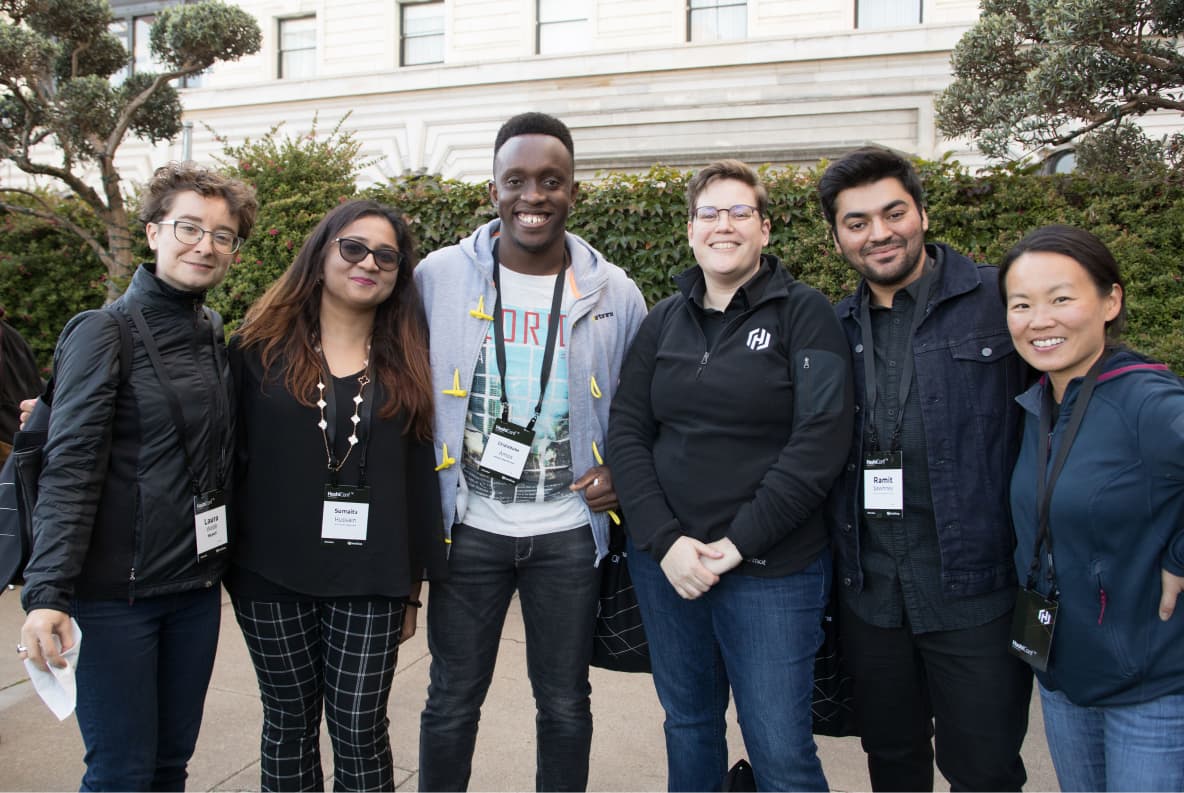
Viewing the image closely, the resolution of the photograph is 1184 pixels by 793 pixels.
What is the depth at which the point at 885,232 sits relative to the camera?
2.49m

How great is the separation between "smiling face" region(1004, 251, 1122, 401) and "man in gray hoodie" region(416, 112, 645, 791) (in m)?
1.29

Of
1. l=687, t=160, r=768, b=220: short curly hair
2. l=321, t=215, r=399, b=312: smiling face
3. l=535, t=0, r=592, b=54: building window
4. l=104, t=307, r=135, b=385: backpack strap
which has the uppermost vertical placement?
l=535, t=0, r=592, b=54: building window

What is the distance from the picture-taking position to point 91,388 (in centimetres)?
219

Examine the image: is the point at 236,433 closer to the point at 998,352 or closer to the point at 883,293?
the point at 883,293

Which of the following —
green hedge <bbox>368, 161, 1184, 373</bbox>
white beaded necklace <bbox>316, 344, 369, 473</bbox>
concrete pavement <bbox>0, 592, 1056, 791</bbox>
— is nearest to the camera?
white beaded necklace <bbox>316, 344, 369, 473</bbox>

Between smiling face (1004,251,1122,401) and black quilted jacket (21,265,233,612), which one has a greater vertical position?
smiling face (1004,251,1122,401)

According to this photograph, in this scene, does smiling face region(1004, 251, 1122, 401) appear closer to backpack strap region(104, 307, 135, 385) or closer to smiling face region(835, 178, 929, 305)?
smiling face region(835, 178, 929, 305)

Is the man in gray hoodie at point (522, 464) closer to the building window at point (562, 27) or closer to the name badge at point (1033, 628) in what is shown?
the name badge at point (1033, 628)

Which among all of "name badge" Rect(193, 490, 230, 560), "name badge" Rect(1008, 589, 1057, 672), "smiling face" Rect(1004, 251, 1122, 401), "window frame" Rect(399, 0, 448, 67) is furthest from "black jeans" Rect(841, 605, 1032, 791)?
"window frame" Rect(399, 0, 448, 67)

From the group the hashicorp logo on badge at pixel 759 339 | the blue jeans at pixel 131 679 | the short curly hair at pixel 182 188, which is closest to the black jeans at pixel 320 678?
the blue jeans at pixel 131 679

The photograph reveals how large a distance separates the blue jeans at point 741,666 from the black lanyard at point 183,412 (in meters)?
1.31

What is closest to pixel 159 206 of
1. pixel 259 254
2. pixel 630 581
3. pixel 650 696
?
pixel 630 581

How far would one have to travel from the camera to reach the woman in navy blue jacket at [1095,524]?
1928 millimetres

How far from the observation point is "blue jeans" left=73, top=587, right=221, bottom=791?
2225 millimetres
